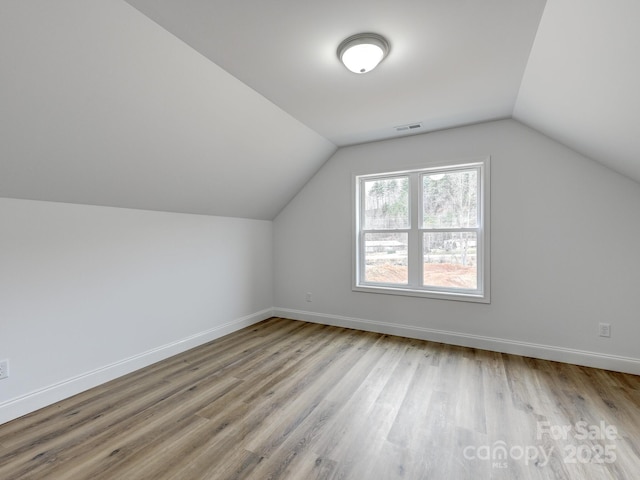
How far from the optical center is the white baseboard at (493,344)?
270 cm

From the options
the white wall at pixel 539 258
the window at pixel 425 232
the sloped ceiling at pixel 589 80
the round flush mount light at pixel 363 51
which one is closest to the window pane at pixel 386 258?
the window at pixel 425 232

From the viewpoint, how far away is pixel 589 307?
2795 millimetres

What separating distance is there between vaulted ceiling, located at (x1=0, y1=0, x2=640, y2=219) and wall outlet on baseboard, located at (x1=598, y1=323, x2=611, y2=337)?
1369 mm

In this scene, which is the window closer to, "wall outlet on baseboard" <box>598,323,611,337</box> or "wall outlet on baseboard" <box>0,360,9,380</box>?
"wall outlet on baseboard" <box>598,323,611,337</box>

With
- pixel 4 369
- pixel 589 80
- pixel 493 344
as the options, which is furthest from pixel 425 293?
pixel 4 369

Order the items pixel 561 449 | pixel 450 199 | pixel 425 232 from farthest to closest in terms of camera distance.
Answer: pixel 425 232
pixel 450 199
pixel 561 449

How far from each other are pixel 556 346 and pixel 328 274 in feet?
8.65

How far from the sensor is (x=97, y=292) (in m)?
2.52

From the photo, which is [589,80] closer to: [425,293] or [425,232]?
[425,232]

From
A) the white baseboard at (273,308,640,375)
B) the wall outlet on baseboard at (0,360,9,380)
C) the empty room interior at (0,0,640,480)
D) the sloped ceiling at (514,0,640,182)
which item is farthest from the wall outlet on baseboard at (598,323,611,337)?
the wall outlet on baseboard at (0,360,9,380)

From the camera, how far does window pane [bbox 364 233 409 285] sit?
150 inches

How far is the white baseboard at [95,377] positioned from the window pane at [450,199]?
300 centimetres

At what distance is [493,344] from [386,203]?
2.05m

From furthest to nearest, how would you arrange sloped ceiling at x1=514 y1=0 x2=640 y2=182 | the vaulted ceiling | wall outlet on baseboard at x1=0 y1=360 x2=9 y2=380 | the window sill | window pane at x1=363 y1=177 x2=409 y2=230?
1. window pane at x1=363 y1=177 x2=409 y2=230
2. the window sill
3. wall outlet on baseboard at x1=0 y1=360 x2=9 y2=380
4. the vaulted ceiling
5. sloped ceiling at x1=514 y1=0 x2=640 y2=182
